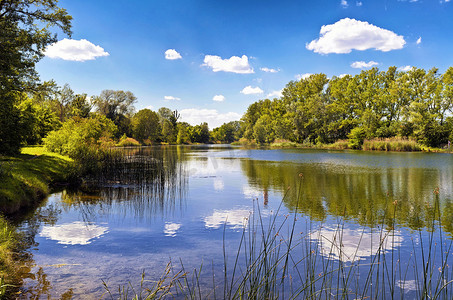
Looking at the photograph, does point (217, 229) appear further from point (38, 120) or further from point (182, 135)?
point (182, 135)

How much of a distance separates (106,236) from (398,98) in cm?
5249

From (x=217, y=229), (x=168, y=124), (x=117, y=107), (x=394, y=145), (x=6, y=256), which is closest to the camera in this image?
(x=6, y=256)

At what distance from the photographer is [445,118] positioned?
40844mm

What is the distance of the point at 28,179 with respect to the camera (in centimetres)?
1188

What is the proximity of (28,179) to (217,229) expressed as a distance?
8940 mm

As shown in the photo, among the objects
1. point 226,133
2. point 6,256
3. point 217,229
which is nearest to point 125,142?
point 217,229

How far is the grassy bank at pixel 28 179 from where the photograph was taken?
9.26m

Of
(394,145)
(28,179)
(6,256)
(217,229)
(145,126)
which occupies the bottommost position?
(217,229)

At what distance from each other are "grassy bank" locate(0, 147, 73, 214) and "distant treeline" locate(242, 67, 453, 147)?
4416 centimetres

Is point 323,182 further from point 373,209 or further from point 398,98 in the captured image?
point 398,98

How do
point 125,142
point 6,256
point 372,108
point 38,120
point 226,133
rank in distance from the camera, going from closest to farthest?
point 6,256, point 38,120, point 372,108, point 125,142, point 226,133

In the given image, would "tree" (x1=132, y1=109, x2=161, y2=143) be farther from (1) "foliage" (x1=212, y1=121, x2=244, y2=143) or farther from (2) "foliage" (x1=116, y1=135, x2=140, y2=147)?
(1) "foliage" (x1=212, y1=121, x2=244, y2=143)

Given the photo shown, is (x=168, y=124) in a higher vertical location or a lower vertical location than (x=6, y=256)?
higher

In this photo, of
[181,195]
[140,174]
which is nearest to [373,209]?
[181,195]
